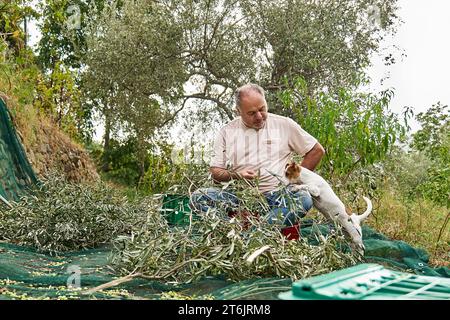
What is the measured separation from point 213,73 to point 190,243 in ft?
29.6

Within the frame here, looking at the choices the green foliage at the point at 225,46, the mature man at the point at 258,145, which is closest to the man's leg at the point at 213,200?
the mature man at the point at 258,145

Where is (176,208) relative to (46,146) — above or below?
below

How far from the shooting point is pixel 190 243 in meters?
2.99

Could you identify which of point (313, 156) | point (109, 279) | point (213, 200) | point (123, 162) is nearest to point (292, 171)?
point (313, 156)

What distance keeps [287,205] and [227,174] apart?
1.63 feet

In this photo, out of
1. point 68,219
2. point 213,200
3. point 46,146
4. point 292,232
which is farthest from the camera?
point 46,146

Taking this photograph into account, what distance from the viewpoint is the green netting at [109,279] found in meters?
2.61

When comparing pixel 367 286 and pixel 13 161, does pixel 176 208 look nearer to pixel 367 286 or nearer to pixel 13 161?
pixel 367 286

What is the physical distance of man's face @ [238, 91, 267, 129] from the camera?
12.5ft

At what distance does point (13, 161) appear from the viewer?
6.37 metres

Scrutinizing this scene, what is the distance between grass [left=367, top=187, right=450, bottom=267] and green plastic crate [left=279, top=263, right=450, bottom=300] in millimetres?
3222

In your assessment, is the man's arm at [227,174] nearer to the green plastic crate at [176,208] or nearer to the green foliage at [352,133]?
the green plastic crate at [176,208]

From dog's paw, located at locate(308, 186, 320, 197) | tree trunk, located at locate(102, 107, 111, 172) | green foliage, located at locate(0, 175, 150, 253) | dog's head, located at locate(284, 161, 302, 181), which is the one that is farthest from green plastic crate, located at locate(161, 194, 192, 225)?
tree trunk, located at locate(102, 107, 111, 172)

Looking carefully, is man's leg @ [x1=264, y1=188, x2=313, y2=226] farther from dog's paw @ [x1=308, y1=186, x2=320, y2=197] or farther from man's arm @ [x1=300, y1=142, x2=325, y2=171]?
man's arm @ [x1=300, y1=142, x2=325, y2=171]
